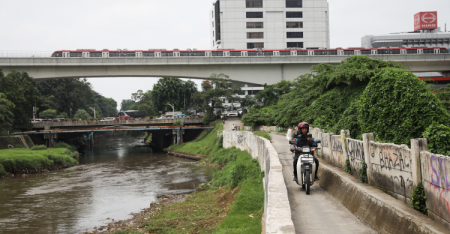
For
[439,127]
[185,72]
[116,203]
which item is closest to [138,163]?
[185,72]

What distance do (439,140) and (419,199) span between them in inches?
73.4

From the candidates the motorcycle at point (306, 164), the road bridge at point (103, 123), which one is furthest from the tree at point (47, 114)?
the motorcycle at point (306, 164)

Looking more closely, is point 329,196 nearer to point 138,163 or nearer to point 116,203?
point 116,203

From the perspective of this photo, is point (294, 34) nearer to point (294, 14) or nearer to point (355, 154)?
point (294, 14)

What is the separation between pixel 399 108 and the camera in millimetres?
11289

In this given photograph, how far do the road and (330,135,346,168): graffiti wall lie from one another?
1.90 metres

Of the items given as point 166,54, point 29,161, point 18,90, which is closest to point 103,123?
point 18,90

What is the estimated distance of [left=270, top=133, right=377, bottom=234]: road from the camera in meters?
7.64

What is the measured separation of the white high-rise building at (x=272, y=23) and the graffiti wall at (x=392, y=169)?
7348cm

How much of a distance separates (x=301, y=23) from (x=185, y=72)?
134 ft

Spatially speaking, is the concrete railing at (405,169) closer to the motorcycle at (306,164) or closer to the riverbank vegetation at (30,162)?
the motorcycle at (306,164)

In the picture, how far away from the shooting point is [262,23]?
81.6 meters

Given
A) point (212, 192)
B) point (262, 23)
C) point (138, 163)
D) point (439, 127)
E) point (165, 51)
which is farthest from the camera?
point (262, 23)

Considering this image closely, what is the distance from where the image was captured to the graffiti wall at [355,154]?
1087cm
